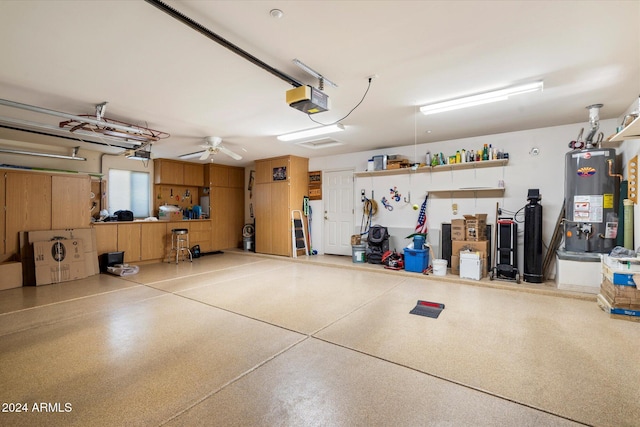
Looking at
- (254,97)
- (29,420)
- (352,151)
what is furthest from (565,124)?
(29,420)

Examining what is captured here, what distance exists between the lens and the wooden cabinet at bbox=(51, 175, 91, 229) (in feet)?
18.5

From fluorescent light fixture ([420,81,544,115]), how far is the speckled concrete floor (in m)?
2.71

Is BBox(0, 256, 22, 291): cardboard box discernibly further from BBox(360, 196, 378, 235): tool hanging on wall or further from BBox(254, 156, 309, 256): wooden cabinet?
BBox(360, 196, 378, 235): tool hanging on wall

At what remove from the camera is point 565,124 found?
4945 mm

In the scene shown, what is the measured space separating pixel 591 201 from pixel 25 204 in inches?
373

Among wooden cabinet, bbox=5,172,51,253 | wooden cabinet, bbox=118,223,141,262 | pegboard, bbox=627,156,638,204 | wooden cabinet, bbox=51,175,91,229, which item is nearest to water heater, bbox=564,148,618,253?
pegboard, bbox=627,156,638,204

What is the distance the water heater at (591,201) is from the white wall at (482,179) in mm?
773

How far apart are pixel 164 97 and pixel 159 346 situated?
299cm

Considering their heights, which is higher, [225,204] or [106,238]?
[225,204]

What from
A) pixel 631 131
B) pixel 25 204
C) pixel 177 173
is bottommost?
pixel 25 204

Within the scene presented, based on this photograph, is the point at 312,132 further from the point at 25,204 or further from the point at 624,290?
the point at 25,204

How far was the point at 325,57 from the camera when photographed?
2.77 m

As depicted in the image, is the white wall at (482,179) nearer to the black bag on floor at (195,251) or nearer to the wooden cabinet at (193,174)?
the wooden cabinet at (193,174)

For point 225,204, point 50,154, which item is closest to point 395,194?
point 225,204
